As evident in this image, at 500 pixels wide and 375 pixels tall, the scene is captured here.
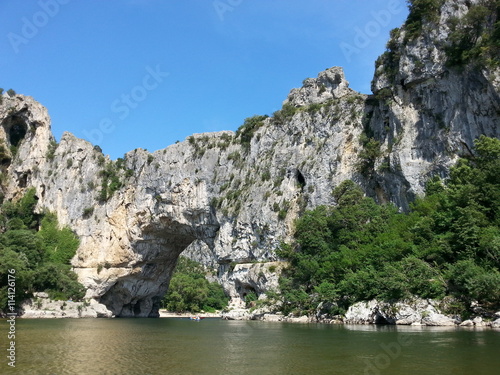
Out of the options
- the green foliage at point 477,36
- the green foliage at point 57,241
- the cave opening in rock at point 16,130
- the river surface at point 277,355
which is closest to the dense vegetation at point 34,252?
the green foliage at point 57,241

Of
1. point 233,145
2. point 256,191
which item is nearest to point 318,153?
point 256,191

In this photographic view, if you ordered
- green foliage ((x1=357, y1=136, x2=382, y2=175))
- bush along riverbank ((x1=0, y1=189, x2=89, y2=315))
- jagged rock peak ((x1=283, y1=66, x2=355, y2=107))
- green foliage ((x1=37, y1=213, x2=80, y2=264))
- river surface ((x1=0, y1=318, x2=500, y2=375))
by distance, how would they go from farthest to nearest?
green foliage ((x1=37, y1=213, x2=80, y2=264)) < jagged rock peak ((x1=283, y1=66, x2=355, y2=107)) < green foliage ((x1=357, y1=136, x2=382, y2=175)) < bush along riverbank ((x1=0, y1=189, x2=89, y2=315)) < river surface ((x1=0, y1=318, x2=500, y2=375))

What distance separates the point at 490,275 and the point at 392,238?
8793mm

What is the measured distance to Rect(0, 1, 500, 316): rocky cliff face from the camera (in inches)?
1352

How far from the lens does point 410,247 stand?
26859 mm

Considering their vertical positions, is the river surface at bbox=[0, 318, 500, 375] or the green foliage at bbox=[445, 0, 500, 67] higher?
the green foliage at bbox=[445, 0, 500, 67]

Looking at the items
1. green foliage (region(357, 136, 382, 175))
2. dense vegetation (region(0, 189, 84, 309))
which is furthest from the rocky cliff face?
dense vegetation (region(0, 189, 84, 309))

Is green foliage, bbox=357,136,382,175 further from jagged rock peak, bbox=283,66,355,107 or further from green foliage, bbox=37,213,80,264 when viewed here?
green foliage, bbox=37,213,80,264

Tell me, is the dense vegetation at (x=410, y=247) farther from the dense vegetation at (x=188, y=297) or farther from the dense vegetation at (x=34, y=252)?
the dense vegetation at (x=188, y=297)

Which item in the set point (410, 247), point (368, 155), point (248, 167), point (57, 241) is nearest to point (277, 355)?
point (410, 247)

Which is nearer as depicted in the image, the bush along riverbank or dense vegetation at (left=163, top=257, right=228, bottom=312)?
the bush along riverbank

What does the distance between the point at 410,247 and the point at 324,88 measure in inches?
955

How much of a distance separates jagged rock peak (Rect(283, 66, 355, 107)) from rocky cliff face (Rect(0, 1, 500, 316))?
11 cm

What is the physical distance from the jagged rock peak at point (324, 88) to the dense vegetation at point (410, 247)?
43.7 feet
